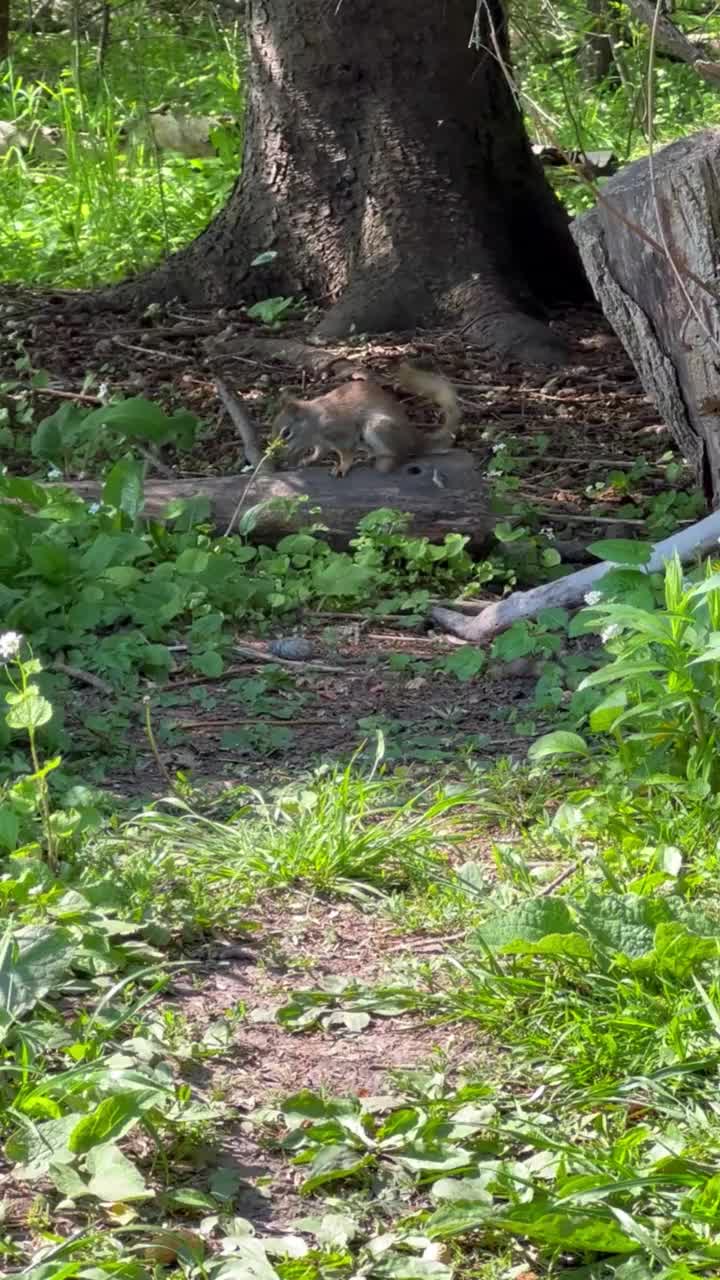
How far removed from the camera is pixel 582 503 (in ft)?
20.9

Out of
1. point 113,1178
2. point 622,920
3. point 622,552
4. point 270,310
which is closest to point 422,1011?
point 622,920

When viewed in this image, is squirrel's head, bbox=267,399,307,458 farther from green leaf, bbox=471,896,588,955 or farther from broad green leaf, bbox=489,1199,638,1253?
Result: broad green leaf, bbox=489,1199,638,1253

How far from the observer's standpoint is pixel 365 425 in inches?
260

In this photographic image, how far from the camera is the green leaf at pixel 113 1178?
234 cm

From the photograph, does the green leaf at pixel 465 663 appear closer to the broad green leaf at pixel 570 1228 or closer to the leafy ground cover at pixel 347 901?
the leafy ground cover at pixel 347 901

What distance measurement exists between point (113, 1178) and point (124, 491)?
3379 millimetres

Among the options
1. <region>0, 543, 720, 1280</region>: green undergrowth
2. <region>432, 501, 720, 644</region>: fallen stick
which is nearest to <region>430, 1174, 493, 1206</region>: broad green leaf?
<region>0, 543, 720, 1280</region>: green undergrowth

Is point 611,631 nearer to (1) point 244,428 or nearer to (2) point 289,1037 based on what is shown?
(2) point 289,1037

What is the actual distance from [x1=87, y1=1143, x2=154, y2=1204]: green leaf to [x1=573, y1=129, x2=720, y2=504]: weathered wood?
3963 millimetres

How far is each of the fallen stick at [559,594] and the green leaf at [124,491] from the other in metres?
1.14

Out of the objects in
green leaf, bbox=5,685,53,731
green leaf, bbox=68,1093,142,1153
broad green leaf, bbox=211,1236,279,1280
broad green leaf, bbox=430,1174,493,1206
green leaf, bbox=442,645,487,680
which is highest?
green leaf, bbox=5,685,53,731

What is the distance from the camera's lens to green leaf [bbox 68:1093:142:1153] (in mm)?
2424

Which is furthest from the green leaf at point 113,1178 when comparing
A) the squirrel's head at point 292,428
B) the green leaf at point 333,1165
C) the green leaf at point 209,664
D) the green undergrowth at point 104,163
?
the green undergrowth at point 104,163

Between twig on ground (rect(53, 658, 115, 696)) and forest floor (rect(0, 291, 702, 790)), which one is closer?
forest floor (rect(0, 291, 702, 790))
